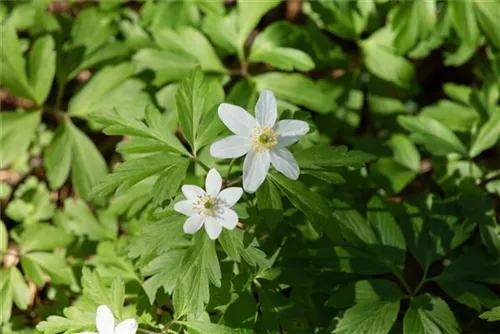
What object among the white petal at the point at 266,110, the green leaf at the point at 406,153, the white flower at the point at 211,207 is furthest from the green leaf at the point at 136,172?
the green leaf at the point at 406,153

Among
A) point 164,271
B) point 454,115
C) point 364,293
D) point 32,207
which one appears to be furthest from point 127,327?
point 454,115

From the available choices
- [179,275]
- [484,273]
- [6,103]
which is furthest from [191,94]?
[6,103]

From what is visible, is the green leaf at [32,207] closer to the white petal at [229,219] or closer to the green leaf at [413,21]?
the white petal at [229,219]

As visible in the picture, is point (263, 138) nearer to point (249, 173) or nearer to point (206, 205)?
point (249, 173)

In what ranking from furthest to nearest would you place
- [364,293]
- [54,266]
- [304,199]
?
[54,266] < [364,293] < [304,199]

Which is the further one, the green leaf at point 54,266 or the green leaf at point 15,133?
the green leaf at point 15,133

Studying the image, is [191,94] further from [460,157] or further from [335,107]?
[460,157]
